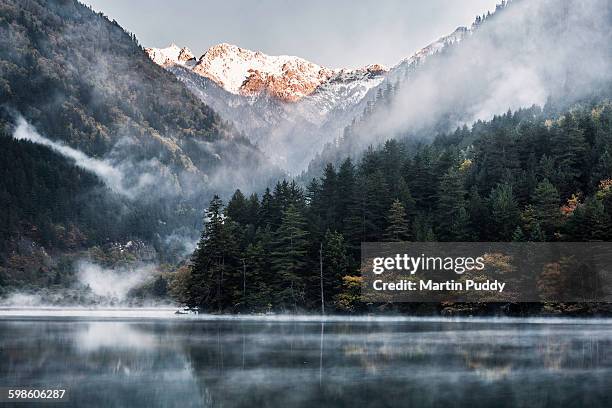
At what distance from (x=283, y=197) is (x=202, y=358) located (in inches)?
2840

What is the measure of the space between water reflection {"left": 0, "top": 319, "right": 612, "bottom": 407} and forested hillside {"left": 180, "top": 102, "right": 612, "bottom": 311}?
36605 millimetres

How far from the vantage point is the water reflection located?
25.4 m

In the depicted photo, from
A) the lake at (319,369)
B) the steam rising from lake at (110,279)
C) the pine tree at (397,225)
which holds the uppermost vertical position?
the pine tree at (397,225)

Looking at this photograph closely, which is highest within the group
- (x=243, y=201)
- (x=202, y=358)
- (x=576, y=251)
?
(x=243, y=201)

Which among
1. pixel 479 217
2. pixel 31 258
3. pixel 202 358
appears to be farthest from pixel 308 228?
pixel 31 258

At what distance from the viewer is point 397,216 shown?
92.6 metres

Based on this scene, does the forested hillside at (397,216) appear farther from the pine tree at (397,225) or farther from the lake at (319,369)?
the lake at (319,369)

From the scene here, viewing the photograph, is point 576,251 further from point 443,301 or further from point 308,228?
point 308,228

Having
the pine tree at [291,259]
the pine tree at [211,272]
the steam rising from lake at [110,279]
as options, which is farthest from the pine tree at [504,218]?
the steam rising from lake at [110,279]

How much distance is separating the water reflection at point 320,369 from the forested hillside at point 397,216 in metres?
36.6

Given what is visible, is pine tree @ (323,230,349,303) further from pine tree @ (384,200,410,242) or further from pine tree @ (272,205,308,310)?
pine tree @ (384,200,410,242)

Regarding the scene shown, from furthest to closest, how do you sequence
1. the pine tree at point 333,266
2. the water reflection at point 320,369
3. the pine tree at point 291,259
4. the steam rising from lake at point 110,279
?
the steam rising from lake at point 110,279, the pine tree at point 291,259, the pine tree at point 333,266, the water reflection at point 320,369

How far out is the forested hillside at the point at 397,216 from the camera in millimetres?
87125

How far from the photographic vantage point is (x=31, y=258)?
187 meters
